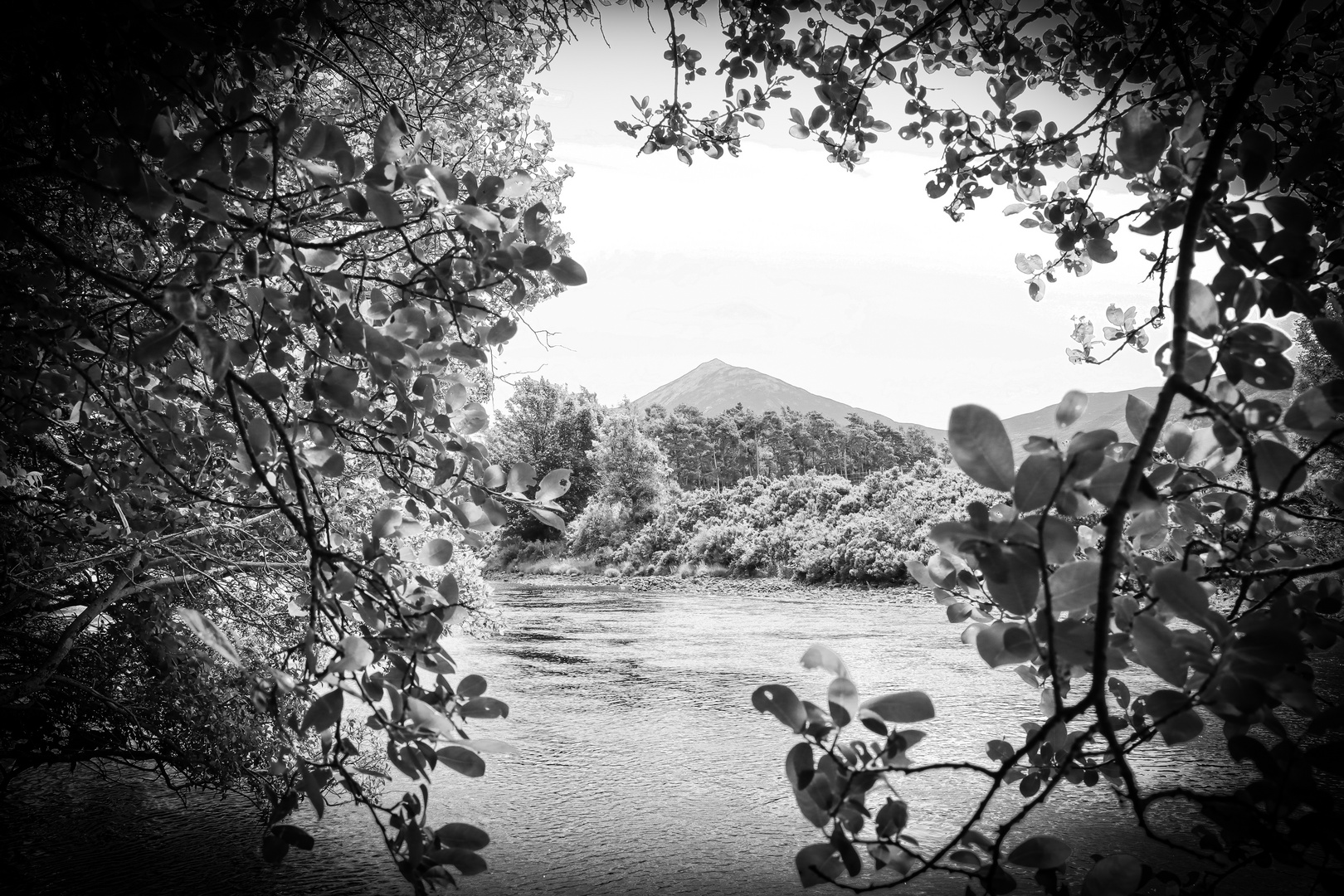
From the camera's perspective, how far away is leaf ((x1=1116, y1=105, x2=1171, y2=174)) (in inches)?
34.3

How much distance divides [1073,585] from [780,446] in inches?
2151

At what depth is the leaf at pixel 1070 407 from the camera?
860 mm

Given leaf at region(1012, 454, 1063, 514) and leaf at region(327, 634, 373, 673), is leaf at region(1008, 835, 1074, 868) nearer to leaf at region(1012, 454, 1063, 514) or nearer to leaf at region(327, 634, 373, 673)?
leaf at region(1012, 454, 1063, 514)

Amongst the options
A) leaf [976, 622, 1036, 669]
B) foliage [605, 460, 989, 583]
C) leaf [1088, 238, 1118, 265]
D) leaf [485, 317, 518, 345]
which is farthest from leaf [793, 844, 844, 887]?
foliage [605, 460, 989, 583]

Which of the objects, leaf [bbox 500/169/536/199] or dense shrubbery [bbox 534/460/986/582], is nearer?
leaf [bbox 500/169/536/199]

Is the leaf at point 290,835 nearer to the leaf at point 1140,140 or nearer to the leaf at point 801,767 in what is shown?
the leaf at point 801,767

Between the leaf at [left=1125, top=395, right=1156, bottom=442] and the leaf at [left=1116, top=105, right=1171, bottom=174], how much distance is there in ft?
1.00

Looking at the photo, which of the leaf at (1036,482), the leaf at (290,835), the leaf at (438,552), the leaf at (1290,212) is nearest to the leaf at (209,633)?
the leaf at (290,835)

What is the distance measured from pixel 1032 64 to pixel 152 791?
23.9ft

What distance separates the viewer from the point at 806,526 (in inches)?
900

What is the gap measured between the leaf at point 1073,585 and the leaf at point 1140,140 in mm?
460

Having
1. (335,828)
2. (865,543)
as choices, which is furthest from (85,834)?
(865,543)

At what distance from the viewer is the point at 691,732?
7293 millimetres

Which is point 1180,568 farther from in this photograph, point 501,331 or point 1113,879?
point 501,331
